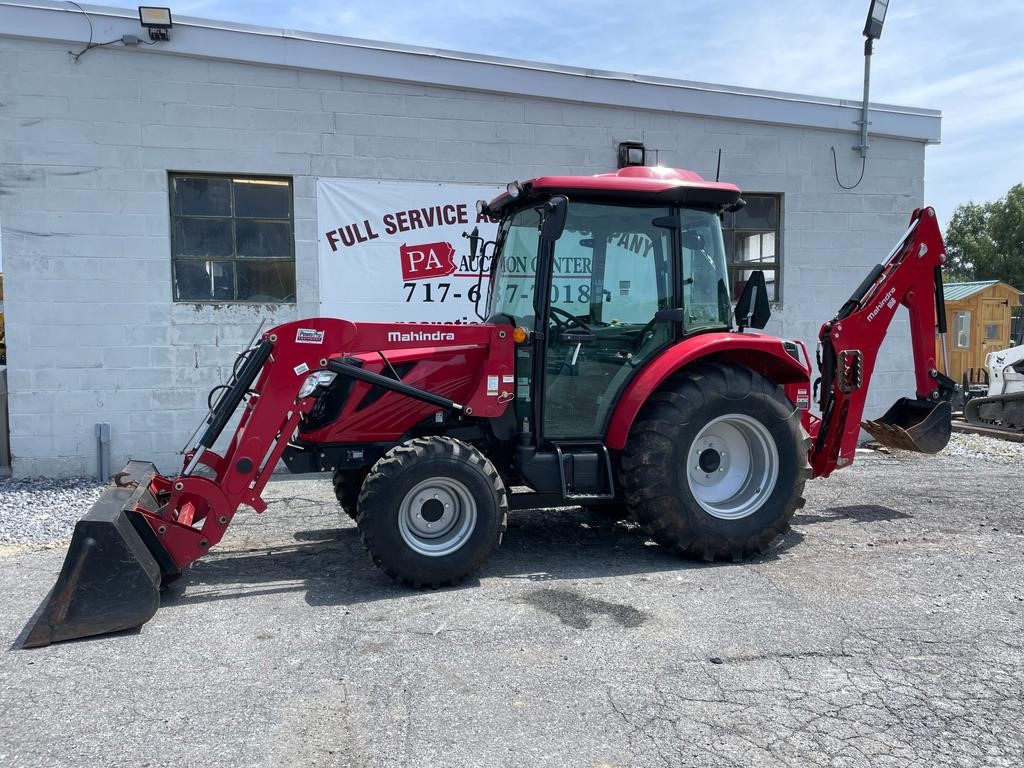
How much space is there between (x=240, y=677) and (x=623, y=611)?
1.89 m

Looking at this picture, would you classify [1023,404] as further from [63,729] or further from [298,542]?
[63,729]

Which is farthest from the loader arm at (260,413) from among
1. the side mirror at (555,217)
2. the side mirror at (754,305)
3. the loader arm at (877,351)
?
the loader arm at (877,351)

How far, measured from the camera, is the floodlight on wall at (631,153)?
28.7ft

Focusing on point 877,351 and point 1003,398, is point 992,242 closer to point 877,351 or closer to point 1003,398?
point 1003,398

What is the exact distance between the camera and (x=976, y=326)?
1833 centimetres

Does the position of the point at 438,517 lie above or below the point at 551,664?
above

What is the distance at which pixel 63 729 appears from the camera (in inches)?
116

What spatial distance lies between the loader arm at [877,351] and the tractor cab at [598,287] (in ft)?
4.60

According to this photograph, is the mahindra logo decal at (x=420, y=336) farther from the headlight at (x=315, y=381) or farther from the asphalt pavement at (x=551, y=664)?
the asphalt pavement at (x=551, y=664)

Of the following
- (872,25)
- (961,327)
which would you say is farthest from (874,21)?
(961,327)

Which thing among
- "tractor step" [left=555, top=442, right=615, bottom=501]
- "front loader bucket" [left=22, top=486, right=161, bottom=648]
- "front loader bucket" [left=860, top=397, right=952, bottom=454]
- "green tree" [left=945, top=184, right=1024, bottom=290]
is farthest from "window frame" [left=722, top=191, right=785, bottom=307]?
"green tree" [left=945, top=184, right=1024, bottom=290]

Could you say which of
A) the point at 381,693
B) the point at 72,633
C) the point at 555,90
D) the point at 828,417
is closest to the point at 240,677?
the point at 381,693

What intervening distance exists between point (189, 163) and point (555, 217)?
185 inches

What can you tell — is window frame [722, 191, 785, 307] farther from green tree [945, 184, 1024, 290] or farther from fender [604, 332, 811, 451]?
green tree [945, 184, 1024, 290]
